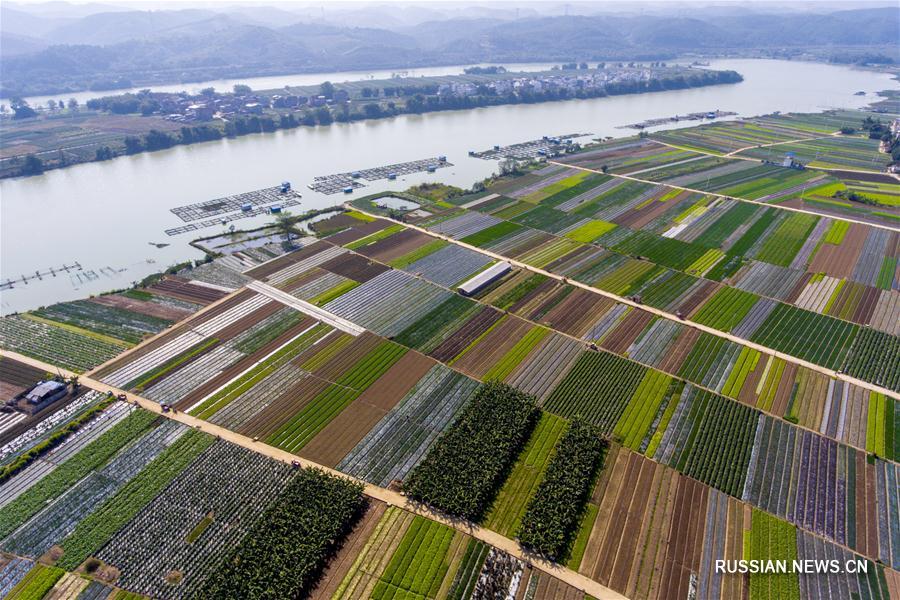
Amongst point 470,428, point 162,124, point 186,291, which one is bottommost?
point 470,428

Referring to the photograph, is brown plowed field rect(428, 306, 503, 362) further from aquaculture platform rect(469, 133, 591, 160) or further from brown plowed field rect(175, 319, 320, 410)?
aquaculture platform rect(469, 133, 591, 160)

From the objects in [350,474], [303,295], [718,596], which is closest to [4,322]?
[303,295]

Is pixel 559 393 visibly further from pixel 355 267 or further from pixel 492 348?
pixel 355 267

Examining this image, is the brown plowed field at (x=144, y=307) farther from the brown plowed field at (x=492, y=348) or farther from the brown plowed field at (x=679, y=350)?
the brown plowed field at (x=679, y=350)

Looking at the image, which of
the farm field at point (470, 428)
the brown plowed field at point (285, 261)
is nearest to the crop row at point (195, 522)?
the farm field at point (470, 428)

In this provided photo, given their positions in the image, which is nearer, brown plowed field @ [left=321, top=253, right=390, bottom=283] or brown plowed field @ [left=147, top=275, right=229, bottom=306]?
brown plowed field @ [left=147, top=275, right=229, bottom=306]

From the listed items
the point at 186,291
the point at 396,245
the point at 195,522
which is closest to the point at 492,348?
the point at 396,245

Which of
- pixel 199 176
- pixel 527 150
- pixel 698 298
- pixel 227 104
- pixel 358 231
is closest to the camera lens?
pixel 698 298

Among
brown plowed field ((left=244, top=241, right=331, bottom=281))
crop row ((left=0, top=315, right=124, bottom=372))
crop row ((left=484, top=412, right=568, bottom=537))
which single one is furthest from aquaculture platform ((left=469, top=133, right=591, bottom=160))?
crop row ((left=0, top=315, right=124, bottom=372))
